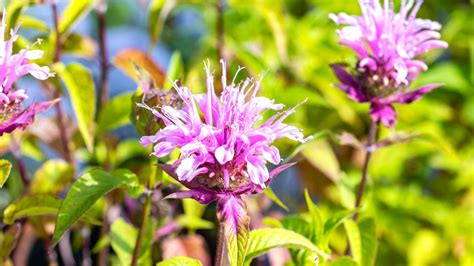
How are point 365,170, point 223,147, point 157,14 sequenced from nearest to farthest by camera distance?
point 223,147
point 365,170
point 157,14

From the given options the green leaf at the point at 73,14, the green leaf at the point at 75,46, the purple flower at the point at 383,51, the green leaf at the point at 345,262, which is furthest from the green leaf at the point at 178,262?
the green leaf at the point at 75,46

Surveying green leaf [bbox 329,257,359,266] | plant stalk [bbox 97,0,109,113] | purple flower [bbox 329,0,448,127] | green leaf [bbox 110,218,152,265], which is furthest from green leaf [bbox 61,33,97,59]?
green leaf [bbox 329,257,359,266]

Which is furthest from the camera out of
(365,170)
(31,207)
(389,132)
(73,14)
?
(389,132)

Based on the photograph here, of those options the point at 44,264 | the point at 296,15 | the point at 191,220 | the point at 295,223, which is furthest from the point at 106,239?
the point at 296,15

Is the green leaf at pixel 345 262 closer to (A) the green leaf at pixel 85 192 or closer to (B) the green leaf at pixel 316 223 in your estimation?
(B) the green leaf at pixel 316 223

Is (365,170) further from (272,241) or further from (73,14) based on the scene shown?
(73,14)

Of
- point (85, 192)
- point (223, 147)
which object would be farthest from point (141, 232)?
point (223, 147)
